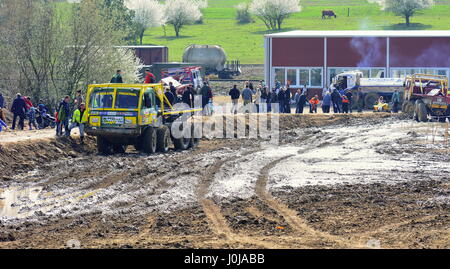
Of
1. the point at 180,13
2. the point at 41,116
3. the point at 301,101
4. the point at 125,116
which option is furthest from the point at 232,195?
the point at 180,13

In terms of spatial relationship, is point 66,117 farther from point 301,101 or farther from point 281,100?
point 301,101

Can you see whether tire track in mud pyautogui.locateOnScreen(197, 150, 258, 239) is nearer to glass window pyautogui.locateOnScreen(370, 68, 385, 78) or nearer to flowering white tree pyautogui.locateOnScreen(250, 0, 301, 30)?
glass window pyautogui.locateOnScreen(370, 68, 385, 78)

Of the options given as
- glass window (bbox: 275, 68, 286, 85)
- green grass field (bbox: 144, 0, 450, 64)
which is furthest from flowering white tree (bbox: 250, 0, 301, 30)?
glass window (bbox: 275, 68, 286, 85)

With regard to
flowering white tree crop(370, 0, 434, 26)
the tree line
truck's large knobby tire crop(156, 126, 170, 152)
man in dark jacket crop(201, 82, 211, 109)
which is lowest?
truck's large knobby tire crop(156, 126, 170, 152)

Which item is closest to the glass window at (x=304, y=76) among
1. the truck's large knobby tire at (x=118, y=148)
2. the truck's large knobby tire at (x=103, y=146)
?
the truck's large knobby tire at (x=118, y=148)

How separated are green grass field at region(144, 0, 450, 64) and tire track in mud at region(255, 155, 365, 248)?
54.8 m

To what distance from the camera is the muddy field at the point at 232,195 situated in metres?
13.7

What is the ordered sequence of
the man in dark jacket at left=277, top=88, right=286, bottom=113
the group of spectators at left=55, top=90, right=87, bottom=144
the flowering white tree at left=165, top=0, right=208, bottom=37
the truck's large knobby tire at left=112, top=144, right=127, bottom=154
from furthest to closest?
the flowering white tree at left=165, top=0, right=208, bottom=37 → the man in dark jacket at left=277, top=88, right=286, bottom=113 → the truck's large knobby tire at left=112, top=144, right=127, bottom=154 → the group of spectators at left=55, top=90, right=87, bottom=144

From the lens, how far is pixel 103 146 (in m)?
23.7

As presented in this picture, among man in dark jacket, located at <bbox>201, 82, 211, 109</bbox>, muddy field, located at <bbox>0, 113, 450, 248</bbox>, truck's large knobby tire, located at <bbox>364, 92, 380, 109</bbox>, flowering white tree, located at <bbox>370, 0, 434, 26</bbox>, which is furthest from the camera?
flowering white tree, located at <bbox>370, 0, 434, 26</bbox>

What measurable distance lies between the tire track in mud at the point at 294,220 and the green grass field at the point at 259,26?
180 ft

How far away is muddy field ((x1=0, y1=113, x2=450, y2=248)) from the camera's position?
13.7 metres

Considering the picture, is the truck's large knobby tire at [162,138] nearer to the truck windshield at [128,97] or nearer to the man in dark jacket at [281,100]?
the truck windshield at [128,97]
